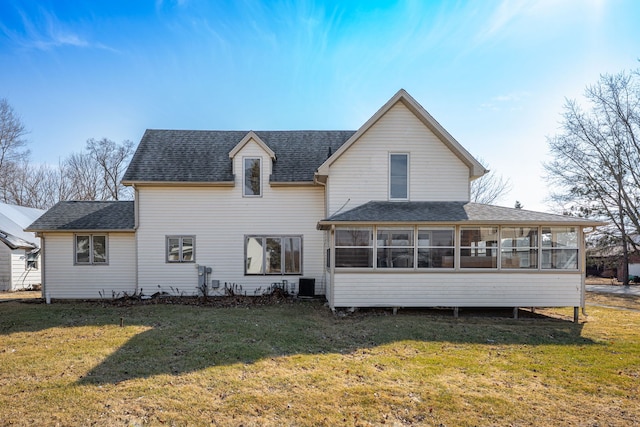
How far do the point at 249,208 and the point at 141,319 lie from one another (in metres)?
5.97

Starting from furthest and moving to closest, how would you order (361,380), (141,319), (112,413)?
(141,319) < (361,380) < (112,413)

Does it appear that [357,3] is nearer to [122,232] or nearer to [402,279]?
[402,279]

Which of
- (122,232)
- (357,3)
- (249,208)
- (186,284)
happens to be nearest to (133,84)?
(122,232)

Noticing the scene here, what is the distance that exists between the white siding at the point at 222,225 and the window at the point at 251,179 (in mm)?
200

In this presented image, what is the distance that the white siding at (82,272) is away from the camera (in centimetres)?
1449

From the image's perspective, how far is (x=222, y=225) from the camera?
47.6 feet

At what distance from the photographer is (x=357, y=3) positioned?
12.0 metres

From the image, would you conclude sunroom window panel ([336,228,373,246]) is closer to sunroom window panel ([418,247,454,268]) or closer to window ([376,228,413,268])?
window ([376,228,413,268])

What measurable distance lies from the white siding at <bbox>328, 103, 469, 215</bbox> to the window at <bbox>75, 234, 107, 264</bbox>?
10100 mm

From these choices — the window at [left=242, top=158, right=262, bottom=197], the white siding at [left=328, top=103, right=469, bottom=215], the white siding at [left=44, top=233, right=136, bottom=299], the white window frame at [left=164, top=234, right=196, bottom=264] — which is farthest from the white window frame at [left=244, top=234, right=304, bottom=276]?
the white siding at [left=44, top=233, right=136, bottom=299]

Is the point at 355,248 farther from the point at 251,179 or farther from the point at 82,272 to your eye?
the point at 82,272

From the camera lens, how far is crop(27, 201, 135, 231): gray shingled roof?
14.3 meters

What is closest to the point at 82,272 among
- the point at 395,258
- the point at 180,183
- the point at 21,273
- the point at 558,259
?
the point at 180,183

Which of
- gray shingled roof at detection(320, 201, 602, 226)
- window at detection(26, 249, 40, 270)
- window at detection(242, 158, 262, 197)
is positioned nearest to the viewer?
gray shingled roof at detection(320, 201, 602, 226)
